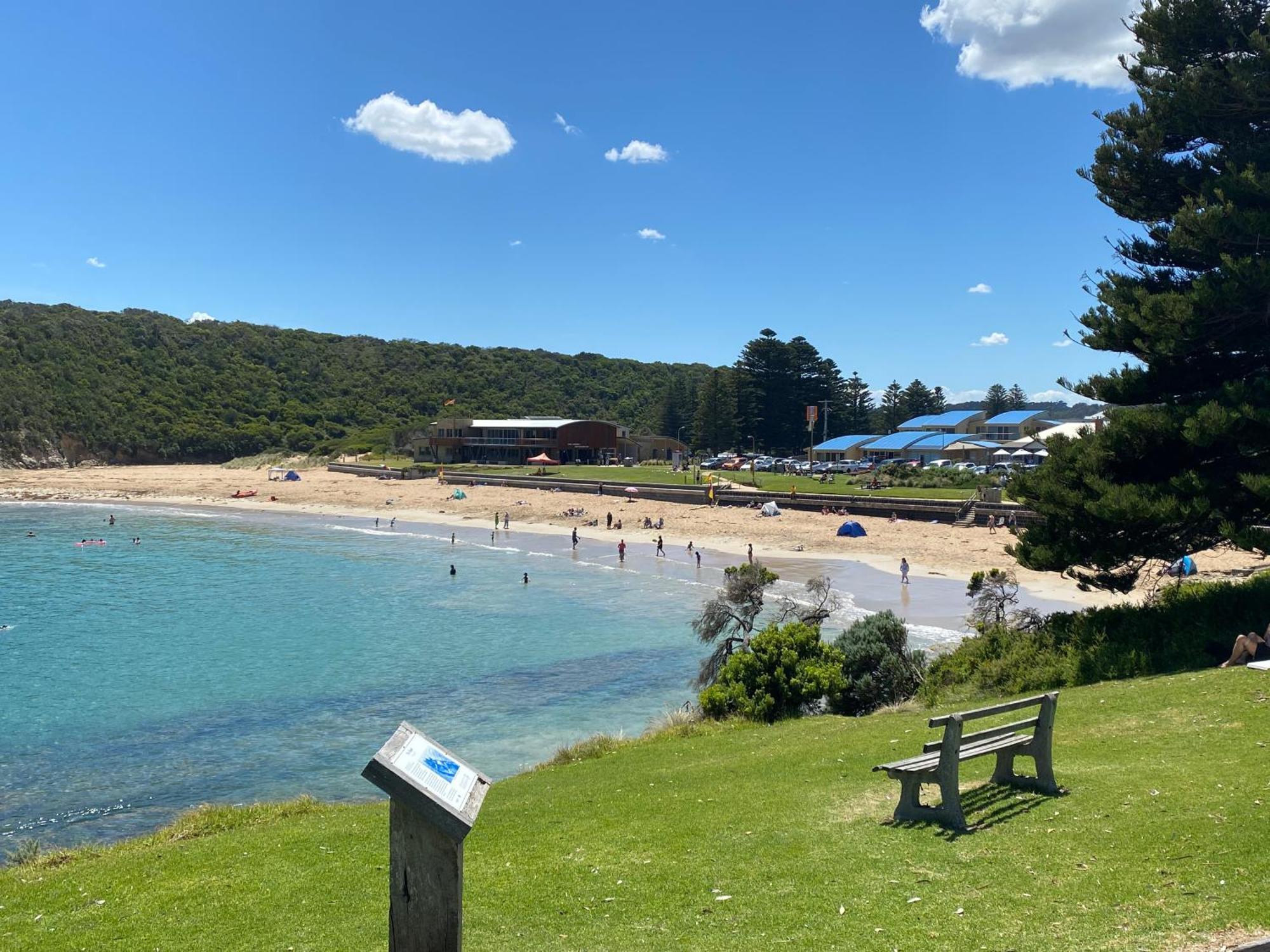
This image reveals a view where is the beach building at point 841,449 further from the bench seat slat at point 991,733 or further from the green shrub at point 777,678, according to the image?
the bench seat slat at point 991,733

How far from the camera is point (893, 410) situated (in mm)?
114250

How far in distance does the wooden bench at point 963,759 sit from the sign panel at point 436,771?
4.38 m

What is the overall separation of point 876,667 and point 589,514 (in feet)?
143

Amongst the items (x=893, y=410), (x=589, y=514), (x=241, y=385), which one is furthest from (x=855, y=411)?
(x=241, y=385)

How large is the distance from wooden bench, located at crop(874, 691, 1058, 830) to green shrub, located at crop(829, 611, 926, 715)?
8.48 m

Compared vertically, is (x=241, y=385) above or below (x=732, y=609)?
above

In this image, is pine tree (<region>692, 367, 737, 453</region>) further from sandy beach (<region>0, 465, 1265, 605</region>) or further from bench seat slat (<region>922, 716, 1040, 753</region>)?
bench seat slat (<region>922, 716, 1040, 753</region>)

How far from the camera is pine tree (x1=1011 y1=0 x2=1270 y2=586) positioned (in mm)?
14805

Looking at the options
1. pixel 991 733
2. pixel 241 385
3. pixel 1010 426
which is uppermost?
pixel 241 385

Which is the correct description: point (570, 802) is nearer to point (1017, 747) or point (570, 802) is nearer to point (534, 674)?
point (1017, 747)

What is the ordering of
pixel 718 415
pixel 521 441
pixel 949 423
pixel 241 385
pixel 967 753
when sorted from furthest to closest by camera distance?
pixel 241 385
pixel 949 423
pixel 521 441
pixel 718 415
pixel 967 753

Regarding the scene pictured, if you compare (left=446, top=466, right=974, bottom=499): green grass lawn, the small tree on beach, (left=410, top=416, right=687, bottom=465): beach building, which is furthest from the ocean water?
Result: (left=410, top=416, right=687, bottom=465): beach building

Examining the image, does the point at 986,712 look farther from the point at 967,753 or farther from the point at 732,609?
the point at 732,609

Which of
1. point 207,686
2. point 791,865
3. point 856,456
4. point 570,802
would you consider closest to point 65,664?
point 207,686
